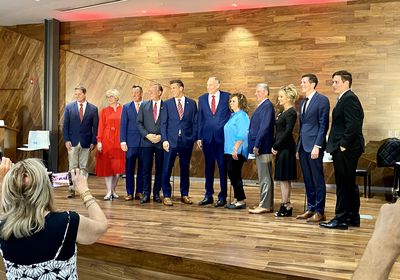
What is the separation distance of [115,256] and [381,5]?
18.4 feet

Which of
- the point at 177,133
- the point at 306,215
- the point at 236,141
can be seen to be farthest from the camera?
the point at 177,133

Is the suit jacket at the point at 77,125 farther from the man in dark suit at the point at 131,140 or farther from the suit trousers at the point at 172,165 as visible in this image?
the suit trousers at the point at 172,165

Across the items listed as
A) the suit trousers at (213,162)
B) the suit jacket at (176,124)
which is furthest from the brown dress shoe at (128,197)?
the suit trousers at (213,162)

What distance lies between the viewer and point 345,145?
3969 mm

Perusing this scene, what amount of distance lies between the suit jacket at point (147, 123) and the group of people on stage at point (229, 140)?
12 mm

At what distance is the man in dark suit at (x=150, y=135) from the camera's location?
5484mm

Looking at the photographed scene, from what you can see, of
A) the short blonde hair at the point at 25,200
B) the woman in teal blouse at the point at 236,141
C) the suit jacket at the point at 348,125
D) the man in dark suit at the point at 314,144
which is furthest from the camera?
the woman in teal blouse at the point at 236,141

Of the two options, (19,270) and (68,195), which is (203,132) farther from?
(19,270)

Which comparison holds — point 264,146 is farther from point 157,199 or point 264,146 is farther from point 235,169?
point 157,199

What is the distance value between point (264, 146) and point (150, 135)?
1.43 meters

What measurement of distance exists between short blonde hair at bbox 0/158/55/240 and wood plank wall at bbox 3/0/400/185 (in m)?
6.06

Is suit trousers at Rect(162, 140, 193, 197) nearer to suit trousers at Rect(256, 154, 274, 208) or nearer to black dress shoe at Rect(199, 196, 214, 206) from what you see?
black dress shoe at Rect(199, 196, 214, 206)

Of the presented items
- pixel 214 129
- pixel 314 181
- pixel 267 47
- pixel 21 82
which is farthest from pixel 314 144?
pixel 21 82

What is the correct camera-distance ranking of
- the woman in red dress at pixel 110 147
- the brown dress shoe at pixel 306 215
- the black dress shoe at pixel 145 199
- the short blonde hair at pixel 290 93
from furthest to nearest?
the woman in red dress at pixel 110 147 < the black dress shoe at pixel 145 199 < the short blonde hair at pixel 290 93 < the brown dress shoe at pixel 306 215
